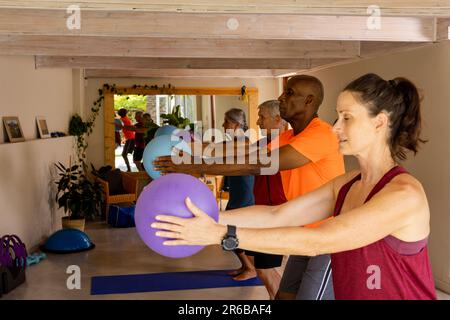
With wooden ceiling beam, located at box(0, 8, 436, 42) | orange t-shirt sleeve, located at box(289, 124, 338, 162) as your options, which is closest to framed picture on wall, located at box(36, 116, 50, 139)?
wooden ceiling beam, located at box(0, 8, 436, 42)

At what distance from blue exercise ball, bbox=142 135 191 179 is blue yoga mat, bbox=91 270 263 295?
85.5 inches

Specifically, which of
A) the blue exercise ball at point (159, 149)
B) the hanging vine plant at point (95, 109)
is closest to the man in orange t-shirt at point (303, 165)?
the blue exercise ball at point (159, 149)

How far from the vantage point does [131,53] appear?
6.09 meters

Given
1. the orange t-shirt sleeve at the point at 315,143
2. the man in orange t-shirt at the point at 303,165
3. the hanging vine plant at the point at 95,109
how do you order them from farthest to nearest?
the hanging vine plant at the point at 95,109, the orange t-shirt sleeve at the point at 315,143, the man in orange t-shirt at the point at 303,165

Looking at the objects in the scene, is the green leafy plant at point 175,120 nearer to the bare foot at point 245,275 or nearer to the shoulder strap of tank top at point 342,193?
the bare foot at point 245,275

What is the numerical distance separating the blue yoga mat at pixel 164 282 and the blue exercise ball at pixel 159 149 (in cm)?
217

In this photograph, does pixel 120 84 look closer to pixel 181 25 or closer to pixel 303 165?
pixel 181 25

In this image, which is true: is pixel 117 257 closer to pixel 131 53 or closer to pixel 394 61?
pixel 131 53

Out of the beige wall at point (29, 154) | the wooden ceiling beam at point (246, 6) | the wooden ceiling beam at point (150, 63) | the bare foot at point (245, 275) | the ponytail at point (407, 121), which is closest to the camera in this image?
the ponytail at point (407, 121)

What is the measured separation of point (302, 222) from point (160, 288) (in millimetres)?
3527

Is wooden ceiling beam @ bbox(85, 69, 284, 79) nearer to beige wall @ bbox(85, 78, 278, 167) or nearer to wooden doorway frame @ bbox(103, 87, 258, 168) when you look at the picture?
beige wall @ bbox(85, 78, 278, 167)

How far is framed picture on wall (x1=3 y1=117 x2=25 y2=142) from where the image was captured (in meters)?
6.09

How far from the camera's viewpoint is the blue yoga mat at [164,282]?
5.39 metres

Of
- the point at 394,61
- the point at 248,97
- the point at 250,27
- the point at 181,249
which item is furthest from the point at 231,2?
the point at 248,97
